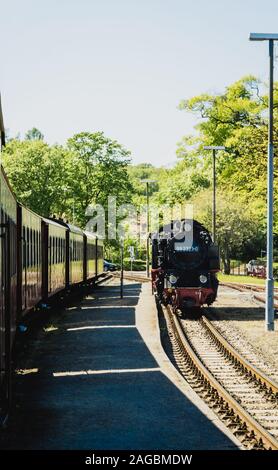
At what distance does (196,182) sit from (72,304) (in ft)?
165

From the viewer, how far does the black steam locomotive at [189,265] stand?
2567cm

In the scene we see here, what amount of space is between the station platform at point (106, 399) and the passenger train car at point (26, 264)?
870mm

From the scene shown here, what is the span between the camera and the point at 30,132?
141m

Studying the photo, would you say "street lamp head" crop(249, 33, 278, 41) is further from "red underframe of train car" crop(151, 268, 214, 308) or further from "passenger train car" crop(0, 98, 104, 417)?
"red underframe of train car" crop(151, 268, 214, 308)

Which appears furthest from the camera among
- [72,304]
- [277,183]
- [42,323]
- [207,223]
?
[207,223]

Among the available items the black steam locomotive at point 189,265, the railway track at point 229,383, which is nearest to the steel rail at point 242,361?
the railway track at point 229,383

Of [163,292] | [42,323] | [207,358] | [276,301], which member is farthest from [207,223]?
[207,358]

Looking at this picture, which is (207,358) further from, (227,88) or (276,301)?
(227,88)

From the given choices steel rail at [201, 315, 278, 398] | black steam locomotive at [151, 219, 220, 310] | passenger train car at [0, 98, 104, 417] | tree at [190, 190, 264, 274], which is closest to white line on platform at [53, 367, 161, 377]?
passenger train car at [0, 98, 104, 417]

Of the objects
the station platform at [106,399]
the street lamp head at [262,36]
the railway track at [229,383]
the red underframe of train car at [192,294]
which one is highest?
the street lamp head at [262,36]

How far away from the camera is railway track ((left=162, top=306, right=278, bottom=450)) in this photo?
10.3 metres

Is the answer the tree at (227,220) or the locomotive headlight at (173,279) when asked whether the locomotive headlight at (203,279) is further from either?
the tree at (227,220)

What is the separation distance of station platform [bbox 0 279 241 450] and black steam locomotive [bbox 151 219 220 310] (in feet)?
17.6

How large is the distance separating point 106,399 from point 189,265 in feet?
46.4
